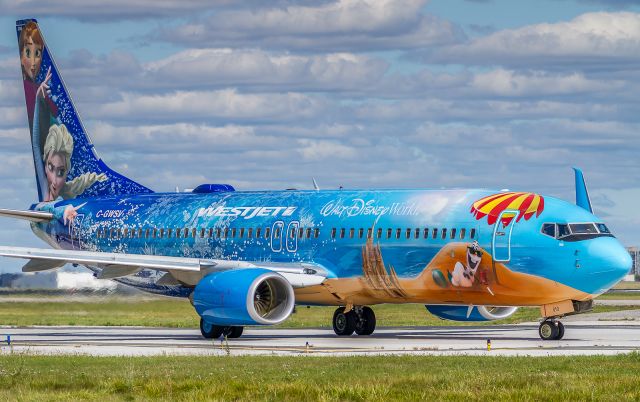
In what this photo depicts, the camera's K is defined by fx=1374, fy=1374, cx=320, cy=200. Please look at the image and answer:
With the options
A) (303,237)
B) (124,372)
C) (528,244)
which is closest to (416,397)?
(124,372)

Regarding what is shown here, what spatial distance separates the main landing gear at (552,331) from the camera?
42312 millimetres

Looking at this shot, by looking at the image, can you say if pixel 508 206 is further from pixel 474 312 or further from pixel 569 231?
pixel 474 312

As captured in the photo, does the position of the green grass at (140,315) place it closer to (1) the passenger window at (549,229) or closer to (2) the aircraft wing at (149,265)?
(2) the aircraft wing at (149,265)

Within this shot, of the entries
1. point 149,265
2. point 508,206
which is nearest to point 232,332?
point 149,265

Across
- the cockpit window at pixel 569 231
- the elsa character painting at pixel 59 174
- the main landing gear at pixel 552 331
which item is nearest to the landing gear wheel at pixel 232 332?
the main landing gear at pixel 552 331

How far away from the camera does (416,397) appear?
24.9 meters

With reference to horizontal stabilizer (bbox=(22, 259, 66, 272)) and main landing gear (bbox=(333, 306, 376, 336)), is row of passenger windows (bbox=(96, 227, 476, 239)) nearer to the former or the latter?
main landing gear (bbox=(333, 306, 376, 336))

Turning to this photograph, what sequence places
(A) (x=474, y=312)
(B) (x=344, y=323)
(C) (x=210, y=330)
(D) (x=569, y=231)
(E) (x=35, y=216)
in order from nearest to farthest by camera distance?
(D) (x=569, y=231) < (C) (x=210, y=330) < (A) (x=474, y=312) < (B) (x=344, y=323) < (E) (x=35, y=216)

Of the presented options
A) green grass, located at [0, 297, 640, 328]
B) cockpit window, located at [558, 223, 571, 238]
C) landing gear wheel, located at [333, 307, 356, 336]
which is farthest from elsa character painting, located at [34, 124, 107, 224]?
cockpit window, located at [558, 223, 571, 238]

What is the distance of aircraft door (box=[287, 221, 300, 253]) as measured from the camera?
47531 mm

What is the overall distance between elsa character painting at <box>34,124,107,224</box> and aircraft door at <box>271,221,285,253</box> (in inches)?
436

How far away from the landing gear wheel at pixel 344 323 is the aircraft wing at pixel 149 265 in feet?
7.71

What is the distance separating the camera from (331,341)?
4353 cm

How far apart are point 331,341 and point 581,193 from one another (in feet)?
34.0
